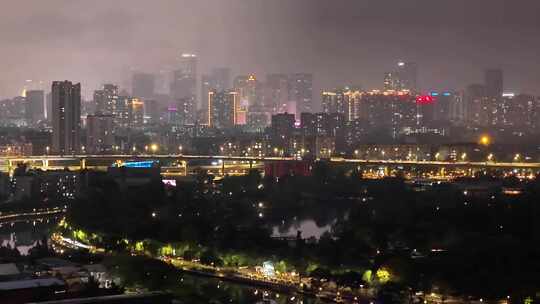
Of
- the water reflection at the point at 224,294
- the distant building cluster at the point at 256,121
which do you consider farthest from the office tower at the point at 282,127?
the water reflection at the point at 224,294

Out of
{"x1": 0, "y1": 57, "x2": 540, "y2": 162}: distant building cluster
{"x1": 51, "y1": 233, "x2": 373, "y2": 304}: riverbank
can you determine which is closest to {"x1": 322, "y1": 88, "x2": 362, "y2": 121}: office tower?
{"x1": 0, "y1": 57, "x2": 540, "y2": 162}: distant building cluster

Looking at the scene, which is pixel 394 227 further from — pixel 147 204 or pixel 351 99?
pixel 351 99

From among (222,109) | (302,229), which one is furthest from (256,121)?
(302,229)

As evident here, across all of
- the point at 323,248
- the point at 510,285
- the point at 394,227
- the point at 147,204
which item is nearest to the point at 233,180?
the point at 147,204

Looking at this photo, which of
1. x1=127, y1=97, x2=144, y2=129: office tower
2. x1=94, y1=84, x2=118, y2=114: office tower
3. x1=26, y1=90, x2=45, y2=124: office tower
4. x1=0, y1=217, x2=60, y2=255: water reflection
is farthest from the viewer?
x1=26, y1=90, x2=45, y2=124: office tower

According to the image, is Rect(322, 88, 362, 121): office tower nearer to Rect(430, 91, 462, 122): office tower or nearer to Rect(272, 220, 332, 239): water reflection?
Rect(430, 91, 462, 122): office tower

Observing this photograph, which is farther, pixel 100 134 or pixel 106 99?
pixel 106 99

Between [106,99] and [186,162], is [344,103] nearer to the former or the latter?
[106,99]
